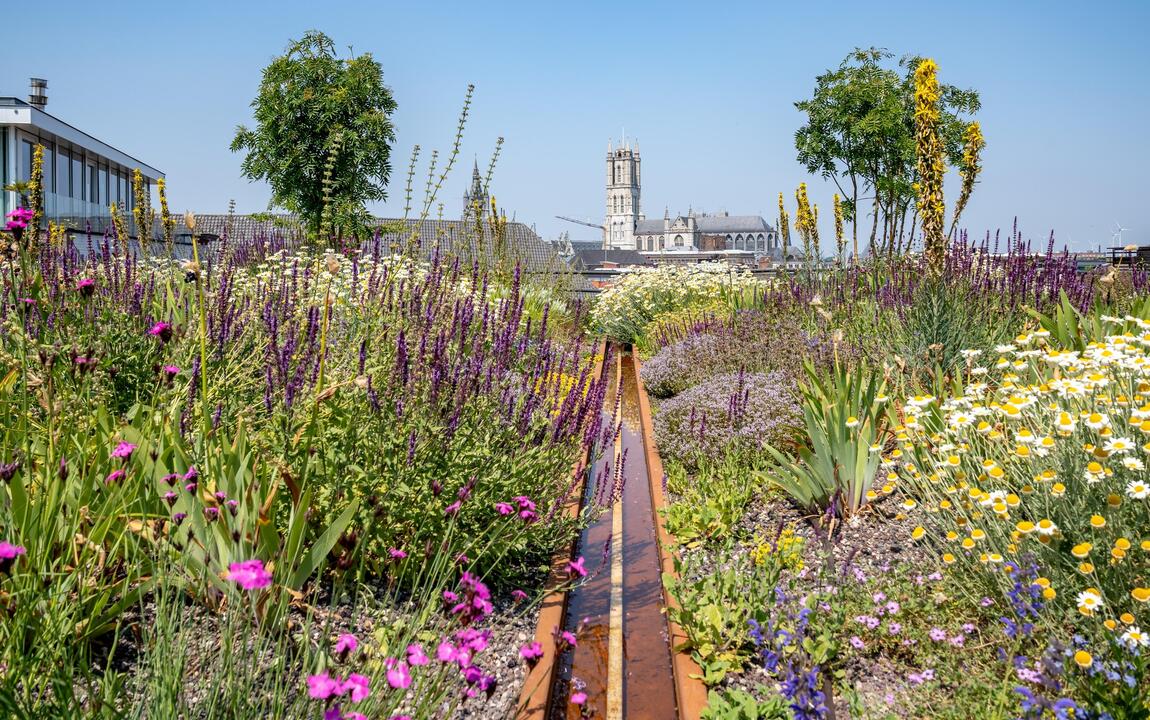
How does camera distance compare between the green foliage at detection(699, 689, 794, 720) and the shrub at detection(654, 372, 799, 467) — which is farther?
the shrub at detection(654, 372, 799, 467)

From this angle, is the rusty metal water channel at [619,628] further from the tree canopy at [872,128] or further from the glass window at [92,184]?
the glass window at [92,184]

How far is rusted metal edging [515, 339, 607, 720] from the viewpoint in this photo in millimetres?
2688

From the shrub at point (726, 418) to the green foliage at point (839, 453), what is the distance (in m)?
0.48

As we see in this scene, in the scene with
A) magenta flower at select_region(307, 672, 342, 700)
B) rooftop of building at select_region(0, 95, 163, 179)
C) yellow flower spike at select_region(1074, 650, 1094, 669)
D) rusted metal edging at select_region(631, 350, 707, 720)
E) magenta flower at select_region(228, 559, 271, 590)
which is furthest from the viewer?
rooftop of building at select_region(0, 95, 163, 179)

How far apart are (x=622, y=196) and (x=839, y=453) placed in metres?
182

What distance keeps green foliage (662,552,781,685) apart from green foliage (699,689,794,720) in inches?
7.0

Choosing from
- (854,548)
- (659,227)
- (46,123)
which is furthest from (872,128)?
(659,227)

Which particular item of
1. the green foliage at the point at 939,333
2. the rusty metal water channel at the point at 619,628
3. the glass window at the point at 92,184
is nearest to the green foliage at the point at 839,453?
the rusty metal water channel at the point at 619,628

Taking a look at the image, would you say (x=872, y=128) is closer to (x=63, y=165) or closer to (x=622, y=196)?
(x=63, y=165)

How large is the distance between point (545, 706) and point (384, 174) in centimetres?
1351

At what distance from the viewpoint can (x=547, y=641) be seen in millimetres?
3234

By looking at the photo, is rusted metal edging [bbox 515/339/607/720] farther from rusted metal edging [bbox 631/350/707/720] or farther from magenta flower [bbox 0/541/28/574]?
magenta flower [bbox 0/541/28/574]

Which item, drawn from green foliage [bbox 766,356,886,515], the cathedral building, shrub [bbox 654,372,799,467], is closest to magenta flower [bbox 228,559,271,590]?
green foliage [bbox 766,356,886,515]

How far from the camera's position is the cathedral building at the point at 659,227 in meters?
163
